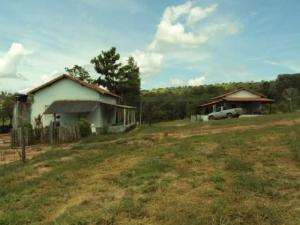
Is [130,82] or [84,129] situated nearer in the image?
[84,129]

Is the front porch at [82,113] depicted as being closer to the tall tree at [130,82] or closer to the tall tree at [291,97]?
the tall tree at [130,82]

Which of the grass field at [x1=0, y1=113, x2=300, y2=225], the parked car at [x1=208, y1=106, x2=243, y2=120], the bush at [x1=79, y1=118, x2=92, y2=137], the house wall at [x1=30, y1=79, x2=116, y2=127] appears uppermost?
the house wall at [x1=30, y1=79, x2=116, y2=127]

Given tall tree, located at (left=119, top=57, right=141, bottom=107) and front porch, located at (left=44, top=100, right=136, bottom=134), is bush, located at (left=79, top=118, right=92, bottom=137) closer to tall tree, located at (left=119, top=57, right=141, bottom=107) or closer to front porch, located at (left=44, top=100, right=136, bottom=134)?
front porch, located at (left=44, top=100, right=136, bottom=134)

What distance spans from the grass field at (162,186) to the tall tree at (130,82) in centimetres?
3436

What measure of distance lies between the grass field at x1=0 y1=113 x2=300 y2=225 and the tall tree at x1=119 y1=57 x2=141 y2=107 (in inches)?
1353

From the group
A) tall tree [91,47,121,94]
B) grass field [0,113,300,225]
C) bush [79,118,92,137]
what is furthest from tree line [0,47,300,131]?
→ grass field [0,113,300,225]

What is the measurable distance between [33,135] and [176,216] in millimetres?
19359

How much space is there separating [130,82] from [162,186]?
4174 centimetres

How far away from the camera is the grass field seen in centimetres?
840

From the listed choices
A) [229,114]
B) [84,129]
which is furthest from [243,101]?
[84,129]

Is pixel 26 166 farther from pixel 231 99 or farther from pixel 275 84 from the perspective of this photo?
pixel 275 84

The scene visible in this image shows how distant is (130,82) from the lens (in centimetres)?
5194

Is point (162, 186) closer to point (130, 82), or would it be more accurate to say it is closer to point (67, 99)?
point (67, 99)

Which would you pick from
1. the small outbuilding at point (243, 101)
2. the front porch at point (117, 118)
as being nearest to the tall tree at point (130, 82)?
the front porch at point (117, 118)
